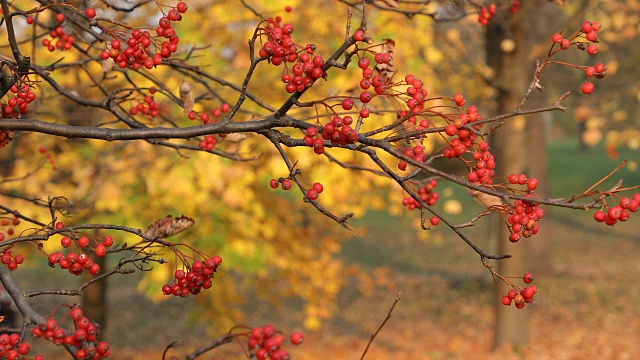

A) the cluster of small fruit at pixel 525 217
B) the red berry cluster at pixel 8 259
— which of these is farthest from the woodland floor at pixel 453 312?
the red berry cluster at pixel 8 259

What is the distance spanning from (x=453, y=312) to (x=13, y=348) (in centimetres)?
1361

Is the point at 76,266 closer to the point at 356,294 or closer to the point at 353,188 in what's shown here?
the point at 353,188

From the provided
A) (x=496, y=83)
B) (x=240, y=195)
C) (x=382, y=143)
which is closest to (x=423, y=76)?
(x=496, y=83)

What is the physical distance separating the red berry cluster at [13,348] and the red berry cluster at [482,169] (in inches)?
47.4

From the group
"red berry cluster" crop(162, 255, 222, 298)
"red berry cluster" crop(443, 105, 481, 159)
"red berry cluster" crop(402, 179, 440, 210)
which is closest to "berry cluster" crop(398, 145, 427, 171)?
"red berry cluster" crop(443, 105, 481, 159)

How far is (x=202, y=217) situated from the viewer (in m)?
7.71

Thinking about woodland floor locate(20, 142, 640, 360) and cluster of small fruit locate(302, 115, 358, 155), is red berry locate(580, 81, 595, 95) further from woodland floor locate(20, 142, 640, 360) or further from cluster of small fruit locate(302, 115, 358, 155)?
woodland floor locate(20, 142, 640, 360)

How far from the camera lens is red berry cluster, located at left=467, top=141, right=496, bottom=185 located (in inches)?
73.4

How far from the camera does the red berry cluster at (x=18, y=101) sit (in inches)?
87.7

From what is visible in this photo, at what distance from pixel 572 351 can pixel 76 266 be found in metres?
9.88

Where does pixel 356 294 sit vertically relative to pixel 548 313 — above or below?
above

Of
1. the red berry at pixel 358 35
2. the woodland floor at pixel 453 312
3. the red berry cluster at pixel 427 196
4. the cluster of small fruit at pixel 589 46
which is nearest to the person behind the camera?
the red berry at pixel 358 35

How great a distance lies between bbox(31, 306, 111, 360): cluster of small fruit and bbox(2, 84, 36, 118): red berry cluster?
2.65 ft

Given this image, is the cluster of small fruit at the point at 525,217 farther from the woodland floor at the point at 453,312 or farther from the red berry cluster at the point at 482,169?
the woodland floor at the point at 453,312
